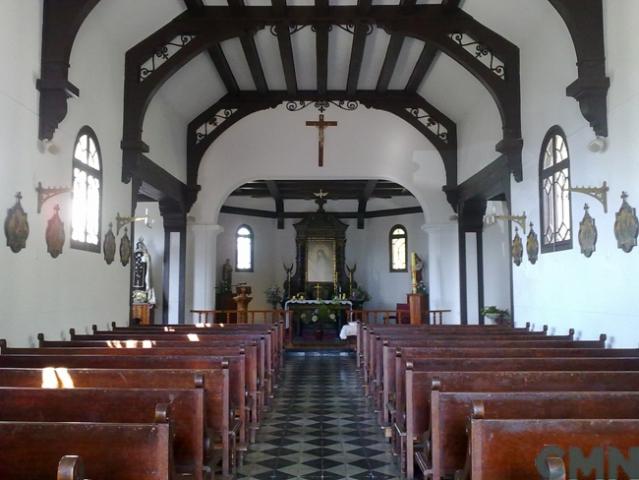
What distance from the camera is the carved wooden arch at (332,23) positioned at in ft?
29.6

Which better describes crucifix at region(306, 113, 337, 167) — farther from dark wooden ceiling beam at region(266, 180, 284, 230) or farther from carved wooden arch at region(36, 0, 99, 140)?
carved wooden arch at region(36, 0, 99, 140)

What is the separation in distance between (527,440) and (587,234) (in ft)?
15.5

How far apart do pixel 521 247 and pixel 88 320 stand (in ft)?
21.1

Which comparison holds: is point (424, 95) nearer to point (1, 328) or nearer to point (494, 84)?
point (494, 84)

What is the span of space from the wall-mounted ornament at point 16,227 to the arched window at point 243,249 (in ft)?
44.9

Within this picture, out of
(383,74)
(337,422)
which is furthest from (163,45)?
(337,422)

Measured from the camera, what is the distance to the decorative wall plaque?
6.54m

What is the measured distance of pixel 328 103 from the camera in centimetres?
1316

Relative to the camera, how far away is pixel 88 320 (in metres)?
7.73

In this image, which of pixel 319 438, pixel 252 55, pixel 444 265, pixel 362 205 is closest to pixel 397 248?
Answer: pixel 362 205

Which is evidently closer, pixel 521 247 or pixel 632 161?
pixel 632 161

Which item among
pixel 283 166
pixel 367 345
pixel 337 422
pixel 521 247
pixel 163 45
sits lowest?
pixel 337 422

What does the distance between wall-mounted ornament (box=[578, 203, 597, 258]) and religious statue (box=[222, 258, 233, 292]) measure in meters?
12.7

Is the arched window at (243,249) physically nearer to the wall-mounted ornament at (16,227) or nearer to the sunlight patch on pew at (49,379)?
the wall-mounted ornament at (16,227)
